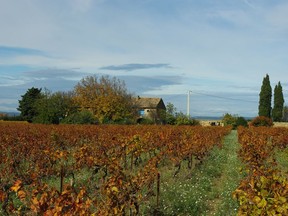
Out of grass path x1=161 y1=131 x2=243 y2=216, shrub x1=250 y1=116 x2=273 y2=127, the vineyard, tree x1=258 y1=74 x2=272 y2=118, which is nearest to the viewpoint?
the vineyard

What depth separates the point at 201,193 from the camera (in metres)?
8.96

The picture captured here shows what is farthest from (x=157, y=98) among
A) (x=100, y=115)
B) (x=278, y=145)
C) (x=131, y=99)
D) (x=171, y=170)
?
(x=171, y=170)

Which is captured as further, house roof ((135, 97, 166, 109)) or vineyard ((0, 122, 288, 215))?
house roof ((135, 97, 166, 109))

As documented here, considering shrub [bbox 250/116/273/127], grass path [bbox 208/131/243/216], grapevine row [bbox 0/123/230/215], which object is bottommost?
grass path [bbox 208/131/243/216]

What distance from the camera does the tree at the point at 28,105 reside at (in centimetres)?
5831

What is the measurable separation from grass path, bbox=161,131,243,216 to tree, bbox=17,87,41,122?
48998 mm

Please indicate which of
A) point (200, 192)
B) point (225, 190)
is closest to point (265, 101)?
point (225, 190)

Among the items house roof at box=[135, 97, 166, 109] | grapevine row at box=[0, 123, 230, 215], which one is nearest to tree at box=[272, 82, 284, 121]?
house roof at box=[135, 97, 166, 109]

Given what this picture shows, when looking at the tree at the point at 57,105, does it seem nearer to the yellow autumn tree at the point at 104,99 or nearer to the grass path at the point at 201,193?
the yellow autumn tree at the point at 104,99

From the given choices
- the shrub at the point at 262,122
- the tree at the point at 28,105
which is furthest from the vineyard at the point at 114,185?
the tree at the point at 28,105

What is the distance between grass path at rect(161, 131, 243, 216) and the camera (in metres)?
7.73

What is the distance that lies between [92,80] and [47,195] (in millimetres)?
59584

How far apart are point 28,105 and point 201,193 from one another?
5346cm

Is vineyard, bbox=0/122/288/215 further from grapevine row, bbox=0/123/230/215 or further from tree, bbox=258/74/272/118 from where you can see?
tree, bbox=258/74/272/118
